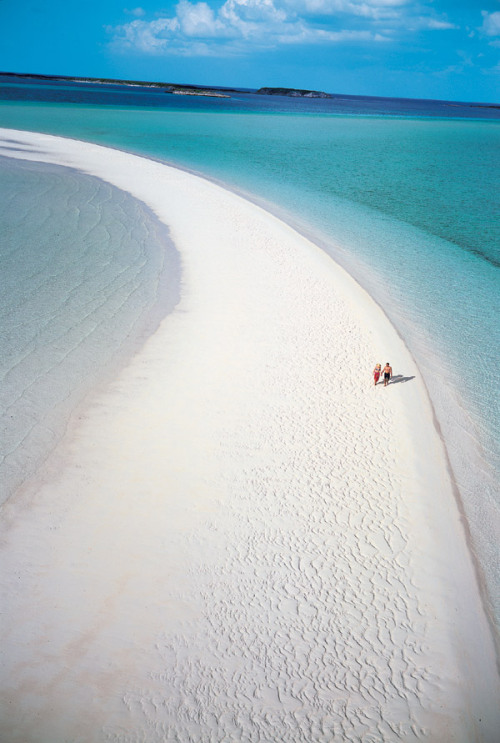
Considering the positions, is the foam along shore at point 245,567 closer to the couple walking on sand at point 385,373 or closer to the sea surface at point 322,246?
the couple walking on sand at point 385,373

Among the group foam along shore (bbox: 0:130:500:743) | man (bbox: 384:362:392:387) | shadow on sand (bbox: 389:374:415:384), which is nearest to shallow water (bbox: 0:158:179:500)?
foam along shore (bbox: 0:130:500:743)

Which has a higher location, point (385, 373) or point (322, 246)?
point (322, 246)

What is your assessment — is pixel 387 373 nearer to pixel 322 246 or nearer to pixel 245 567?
pixel 245 567

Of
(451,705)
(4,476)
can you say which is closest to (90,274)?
(4,476)

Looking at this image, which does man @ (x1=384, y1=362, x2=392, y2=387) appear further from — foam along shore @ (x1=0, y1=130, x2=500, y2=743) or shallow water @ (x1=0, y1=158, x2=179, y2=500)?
shallow water @ (x1=0, y1=158, x2=179, y2=500)

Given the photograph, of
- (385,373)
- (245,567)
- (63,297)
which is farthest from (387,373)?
(63,297)

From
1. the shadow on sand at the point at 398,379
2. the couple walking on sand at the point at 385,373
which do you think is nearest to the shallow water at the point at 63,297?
the couple walking on sand at the point at 385,373
